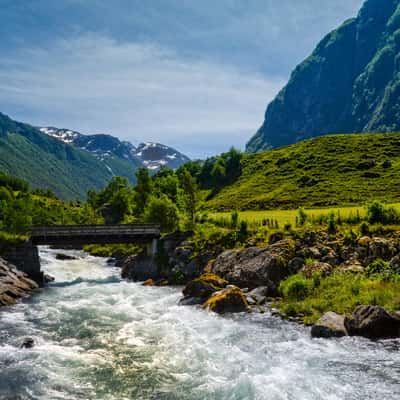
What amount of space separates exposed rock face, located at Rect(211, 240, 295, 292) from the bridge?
57.1 ft

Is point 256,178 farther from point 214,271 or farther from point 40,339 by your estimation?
point 40,339

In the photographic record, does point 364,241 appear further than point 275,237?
No

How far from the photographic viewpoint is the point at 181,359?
24500 mm

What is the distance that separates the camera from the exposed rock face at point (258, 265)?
4056cm

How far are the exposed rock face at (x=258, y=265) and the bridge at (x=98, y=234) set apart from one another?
1739 centimetres

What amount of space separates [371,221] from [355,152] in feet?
325

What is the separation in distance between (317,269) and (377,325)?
11531mm

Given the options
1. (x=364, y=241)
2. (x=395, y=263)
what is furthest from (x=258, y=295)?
(x=395, y=263)

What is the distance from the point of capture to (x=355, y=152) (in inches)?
5344

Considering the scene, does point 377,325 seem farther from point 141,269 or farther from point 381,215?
point 141,269

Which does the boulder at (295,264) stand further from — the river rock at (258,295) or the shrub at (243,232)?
the shrub at (243,232)

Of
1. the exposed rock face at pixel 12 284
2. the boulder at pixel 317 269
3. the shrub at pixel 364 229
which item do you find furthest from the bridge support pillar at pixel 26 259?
the shrub at pixel 364 229

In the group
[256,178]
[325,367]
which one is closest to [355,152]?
[256,178]

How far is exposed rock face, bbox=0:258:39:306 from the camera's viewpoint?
42.2 metres
